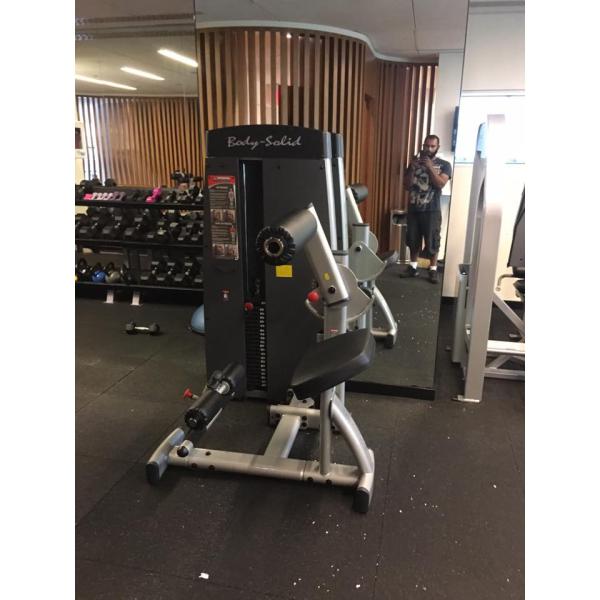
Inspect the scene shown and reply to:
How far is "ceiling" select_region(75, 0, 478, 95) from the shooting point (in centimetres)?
303

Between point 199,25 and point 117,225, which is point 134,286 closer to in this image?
point 117,225

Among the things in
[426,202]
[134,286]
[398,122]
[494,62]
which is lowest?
[134,286]

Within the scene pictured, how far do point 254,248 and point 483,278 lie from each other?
130cm

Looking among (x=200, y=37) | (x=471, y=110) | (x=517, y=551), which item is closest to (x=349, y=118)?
(x=471, y=110)

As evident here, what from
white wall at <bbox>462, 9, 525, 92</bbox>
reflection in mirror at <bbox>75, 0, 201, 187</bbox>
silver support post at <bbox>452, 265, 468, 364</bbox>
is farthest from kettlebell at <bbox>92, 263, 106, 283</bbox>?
white wall at <bbox>462, 9, 525, 92</bbox>

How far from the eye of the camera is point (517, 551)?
5.89 feet

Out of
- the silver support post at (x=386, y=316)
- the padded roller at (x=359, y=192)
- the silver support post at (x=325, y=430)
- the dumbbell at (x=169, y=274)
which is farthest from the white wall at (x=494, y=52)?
the silver support post at (x=325, y=430)

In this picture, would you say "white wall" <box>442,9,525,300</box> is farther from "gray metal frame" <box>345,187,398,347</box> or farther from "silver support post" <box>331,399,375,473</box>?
"silver support post" <box>331,399,375,473</box>

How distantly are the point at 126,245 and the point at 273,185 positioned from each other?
274cm

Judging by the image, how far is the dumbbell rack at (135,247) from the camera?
15.3 feet

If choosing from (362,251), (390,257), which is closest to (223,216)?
(362,251)

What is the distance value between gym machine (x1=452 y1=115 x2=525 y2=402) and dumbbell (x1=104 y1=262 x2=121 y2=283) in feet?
10.9

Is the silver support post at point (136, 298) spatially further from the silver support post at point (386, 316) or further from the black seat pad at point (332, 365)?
the black seat pad at point (332, 365)

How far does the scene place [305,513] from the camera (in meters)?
1.98
